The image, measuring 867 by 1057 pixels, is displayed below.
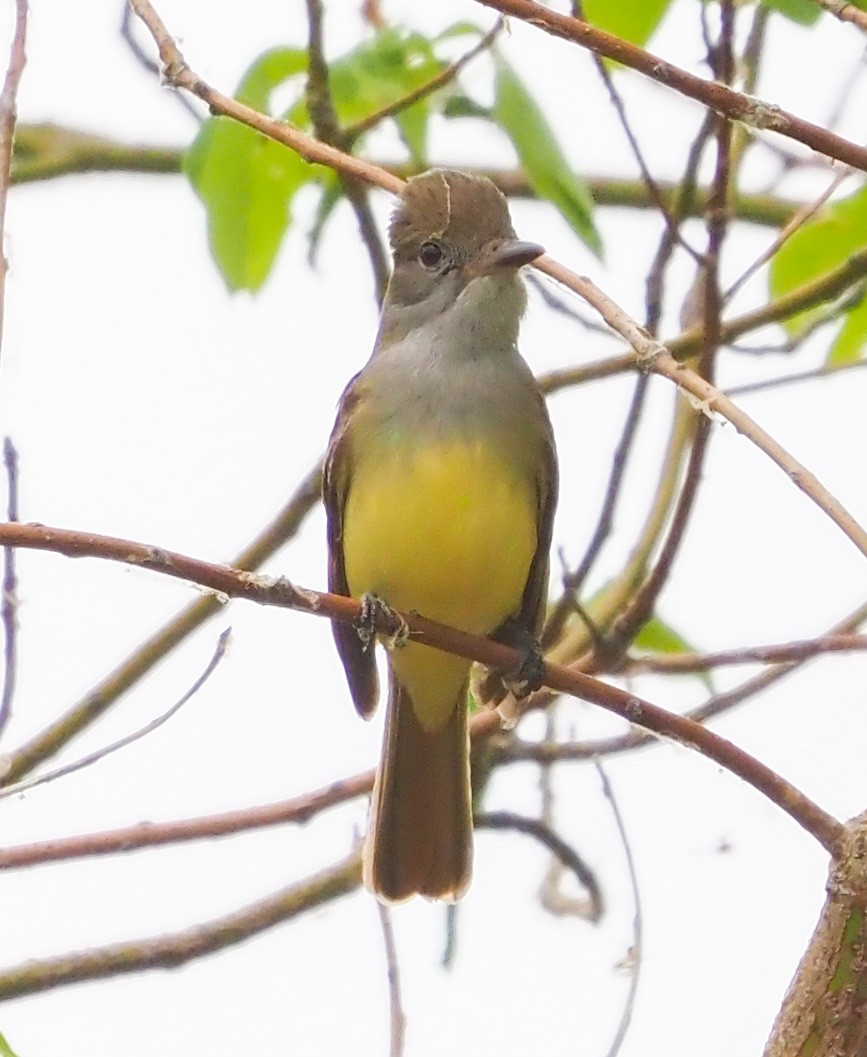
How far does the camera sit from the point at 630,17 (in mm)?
2273

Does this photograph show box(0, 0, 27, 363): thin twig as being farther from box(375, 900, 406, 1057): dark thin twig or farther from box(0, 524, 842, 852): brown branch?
box(375, 900, 406, 1057): dark thin twig

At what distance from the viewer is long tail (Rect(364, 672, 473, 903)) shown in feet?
10.3

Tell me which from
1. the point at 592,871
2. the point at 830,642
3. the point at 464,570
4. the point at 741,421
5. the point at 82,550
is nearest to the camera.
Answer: the point at 82,550

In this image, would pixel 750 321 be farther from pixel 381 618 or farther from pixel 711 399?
pixel 711 399

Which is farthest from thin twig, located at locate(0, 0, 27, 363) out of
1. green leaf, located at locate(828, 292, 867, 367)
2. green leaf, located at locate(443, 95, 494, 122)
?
green leaf, located at locate(828, 292, 867, 367)

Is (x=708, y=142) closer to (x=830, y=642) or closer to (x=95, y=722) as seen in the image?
(x=830, y=642)

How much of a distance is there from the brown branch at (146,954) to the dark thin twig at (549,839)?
0.47m

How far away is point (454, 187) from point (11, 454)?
122 centimetres

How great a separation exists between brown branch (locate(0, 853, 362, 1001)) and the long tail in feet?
0.68

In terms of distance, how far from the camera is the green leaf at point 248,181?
8.43 feet

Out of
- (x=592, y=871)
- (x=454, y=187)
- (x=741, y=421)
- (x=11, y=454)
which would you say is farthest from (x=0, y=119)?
(x=592, y=871)

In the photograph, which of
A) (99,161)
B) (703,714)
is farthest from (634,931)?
(99,161)

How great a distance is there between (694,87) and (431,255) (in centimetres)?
147

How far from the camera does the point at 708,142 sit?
9.37 feet
